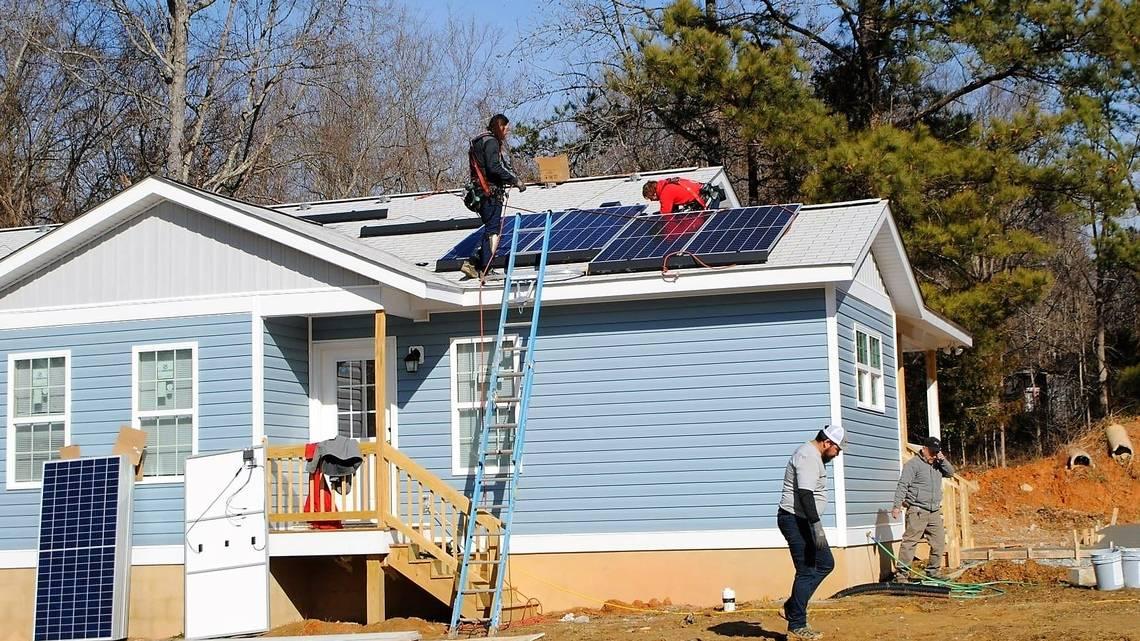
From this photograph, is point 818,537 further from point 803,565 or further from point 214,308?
point 214,308

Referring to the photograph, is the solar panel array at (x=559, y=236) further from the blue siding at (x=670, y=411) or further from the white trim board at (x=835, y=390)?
the white trim board at (x=835, y=390)

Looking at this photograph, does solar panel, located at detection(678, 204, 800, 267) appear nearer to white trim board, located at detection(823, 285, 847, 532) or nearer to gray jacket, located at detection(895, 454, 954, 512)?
white trim board, located at detection(823, 285, 847, 532)

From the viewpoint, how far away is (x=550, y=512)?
1611 cm

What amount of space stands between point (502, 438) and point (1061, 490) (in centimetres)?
1719

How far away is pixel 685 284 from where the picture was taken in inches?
614

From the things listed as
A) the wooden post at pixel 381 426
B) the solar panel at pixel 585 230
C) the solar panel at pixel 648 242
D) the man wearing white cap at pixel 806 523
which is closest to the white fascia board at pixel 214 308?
the wooden post at pixel 381 426

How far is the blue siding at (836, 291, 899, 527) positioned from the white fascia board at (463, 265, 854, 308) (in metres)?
0.72

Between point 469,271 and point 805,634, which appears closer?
point 805,634

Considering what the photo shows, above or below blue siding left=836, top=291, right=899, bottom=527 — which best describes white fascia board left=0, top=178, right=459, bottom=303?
above

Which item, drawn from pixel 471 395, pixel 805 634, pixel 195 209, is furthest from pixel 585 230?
pixel 805 634

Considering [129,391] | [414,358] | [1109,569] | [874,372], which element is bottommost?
[1109,569]

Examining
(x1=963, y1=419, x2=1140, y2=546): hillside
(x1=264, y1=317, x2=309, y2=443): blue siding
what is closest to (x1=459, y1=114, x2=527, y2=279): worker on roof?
(x1=264, y1=317, x2=309, y2=443): blue siding

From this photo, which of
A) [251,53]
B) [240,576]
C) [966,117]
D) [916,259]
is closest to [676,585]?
[240,576]

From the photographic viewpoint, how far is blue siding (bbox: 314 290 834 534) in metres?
15.5
